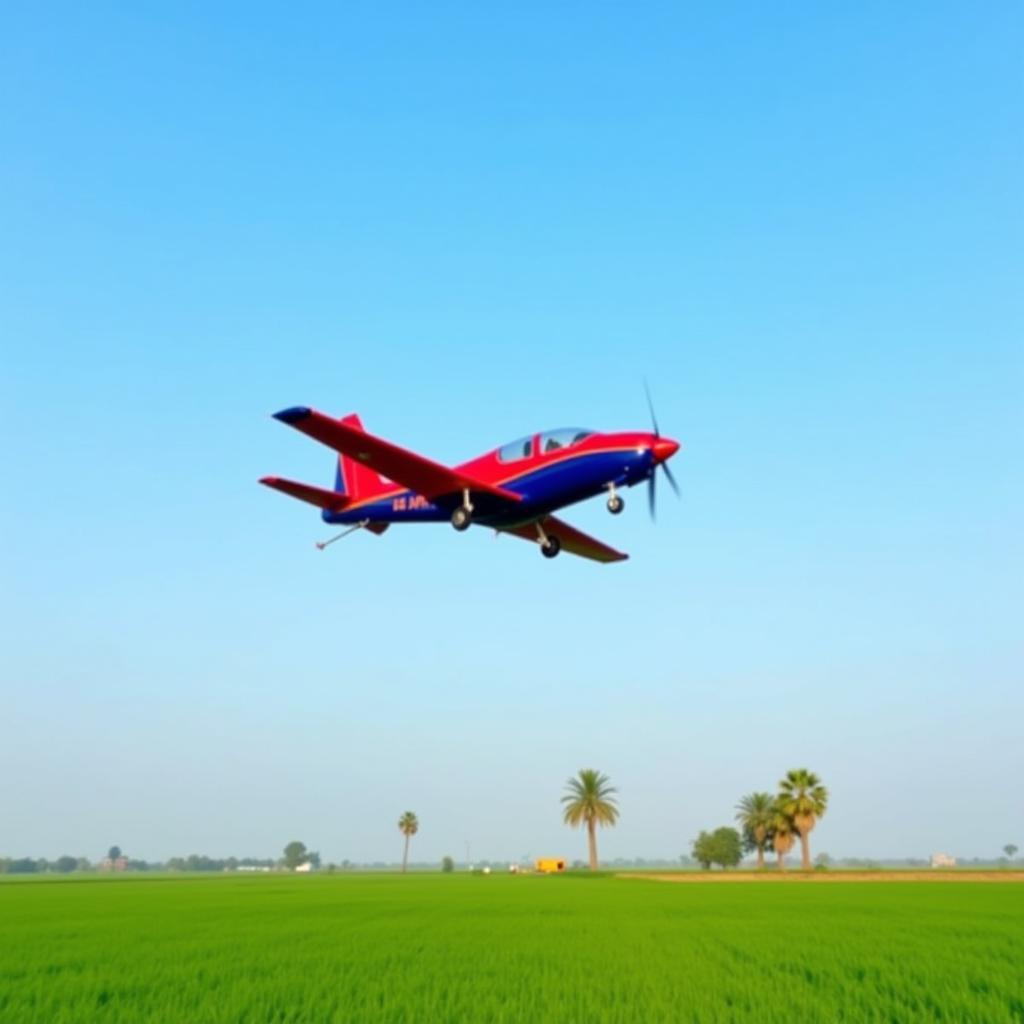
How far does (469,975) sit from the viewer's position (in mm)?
17844

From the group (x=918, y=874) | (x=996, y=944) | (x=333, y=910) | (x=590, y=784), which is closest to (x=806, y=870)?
(x=918, y=874)

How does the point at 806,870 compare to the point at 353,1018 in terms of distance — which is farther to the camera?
the point at 806,870

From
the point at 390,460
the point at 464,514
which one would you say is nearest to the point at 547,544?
the point at 464,514

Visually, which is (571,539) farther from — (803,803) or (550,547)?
(803,803)

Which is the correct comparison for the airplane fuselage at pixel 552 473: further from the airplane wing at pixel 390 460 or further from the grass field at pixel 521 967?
the grass field at pixel 521 967

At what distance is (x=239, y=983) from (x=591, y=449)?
43.4ft

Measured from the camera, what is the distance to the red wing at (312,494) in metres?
28.5

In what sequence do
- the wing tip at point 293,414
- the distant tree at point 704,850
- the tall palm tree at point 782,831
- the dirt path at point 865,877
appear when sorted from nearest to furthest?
1. the wing tip at point 293,414
2. the dirt path at point 865,877
3. the tall palm tree at point 782,831
4. the distant tree at point 704,850

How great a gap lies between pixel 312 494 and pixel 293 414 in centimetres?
798

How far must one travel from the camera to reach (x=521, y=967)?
19.0 m

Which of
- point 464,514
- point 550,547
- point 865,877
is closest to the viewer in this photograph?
point 464,514

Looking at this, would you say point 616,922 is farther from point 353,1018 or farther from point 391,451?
point 353,1018

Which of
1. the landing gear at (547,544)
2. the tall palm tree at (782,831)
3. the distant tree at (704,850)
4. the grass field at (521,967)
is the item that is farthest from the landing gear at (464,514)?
the distant tree at (704,850)

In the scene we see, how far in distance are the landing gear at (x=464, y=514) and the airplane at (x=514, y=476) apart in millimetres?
25
